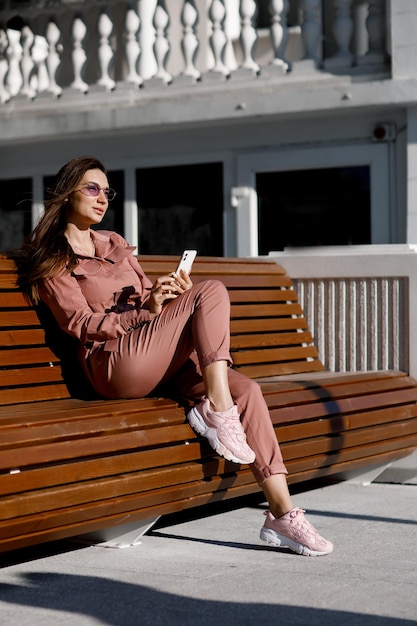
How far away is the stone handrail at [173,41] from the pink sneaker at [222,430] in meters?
7.26

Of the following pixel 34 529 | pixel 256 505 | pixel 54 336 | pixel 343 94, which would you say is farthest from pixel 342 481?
pixel 343 94

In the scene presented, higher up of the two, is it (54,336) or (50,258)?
(50,258)

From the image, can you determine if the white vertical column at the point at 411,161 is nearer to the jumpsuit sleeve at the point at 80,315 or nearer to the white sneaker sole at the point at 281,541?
the jumpsuit sleeve at the point at 80,315

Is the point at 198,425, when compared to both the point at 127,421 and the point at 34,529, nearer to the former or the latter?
the point at 127,421

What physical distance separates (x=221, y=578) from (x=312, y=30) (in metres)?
8.34

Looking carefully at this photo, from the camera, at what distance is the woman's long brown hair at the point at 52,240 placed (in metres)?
4.95

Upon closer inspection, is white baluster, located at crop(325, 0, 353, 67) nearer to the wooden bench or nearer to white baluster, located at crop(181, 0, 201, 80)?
white baluster, located at crop(181, 0, 201, 80)

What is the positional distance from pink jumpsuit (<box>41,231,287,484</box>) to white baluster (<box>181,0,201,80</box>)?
754cm

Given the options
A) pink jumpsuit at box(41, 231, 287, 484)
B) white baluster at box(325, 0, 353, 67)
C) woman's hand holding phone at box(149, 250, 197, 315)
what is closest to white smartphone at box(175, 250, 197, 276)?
woman's hand holding phone at box(149, 250, 197, 315)

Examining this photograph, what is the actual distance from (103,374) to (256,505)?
1356 mm

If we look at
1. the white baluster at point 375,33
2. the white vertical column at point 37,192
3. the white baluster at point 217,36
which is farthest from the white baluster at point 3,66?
the white baluster at point 375,33

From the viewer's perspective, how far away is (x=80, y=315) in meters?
4.83

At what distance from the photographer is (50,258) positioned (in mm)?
4945

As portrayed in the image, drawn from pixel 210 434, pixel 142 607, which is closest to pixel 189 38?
pixel 210 434
